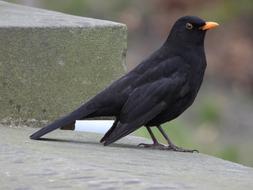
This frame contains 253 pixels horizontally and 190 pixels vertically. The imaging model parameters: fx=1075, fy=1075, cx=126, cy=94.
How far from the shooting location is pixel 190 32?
6.33m

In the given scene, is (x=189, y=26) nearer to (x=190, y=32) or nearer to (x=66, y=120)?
(x=190, y=32)

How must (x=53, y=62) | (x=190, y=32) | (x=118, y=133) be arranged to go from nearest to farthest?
1. (x=118, y=133)
2. (x=53, y=62)
3. (x=190, y=32)

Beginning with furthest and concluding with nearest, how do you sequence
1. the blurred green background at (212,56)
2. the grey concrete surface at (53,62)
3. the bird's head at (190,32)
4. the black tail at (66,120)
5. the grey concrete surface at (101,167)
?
1. the blurred green background at (212,56)
2. the bird's head at (190,32)
3. the grey concrete surface at (53,62)
4. the black tail at (66,120)
5. the grey concrete surface at (101,167)

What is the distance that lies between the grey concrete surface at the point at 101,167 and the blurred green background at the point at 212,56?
3119 mm

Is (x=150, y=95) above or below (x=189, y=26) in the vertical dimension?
below

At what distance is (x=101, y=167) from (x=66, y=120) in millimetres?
1303

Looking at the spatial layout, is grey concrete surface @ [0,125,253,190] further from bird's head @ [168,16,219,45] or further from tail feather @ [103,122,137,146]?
bird's head @ [168,16,219,45]

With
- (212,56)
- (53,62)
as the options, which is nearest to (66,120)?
(53,62)

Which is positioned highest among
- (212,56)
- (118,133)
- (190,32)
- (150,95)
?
(190,32)

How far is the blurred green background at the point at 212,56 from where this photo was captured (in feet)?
31.0

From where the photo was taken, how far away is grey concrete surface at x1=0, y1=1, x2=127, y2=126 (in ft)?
19.5

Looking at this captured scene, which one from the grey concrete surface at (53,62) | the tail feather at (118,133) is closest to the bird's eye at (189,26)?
the grey concrete surface at (53,62)

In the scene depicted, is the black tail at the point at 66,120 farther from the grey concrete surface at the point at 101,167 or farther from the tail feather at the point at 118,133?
the tail feather at the point at 118,133

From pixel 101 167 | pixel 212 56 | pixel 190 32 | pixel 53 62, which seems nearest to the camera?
→ pixel 101 167
